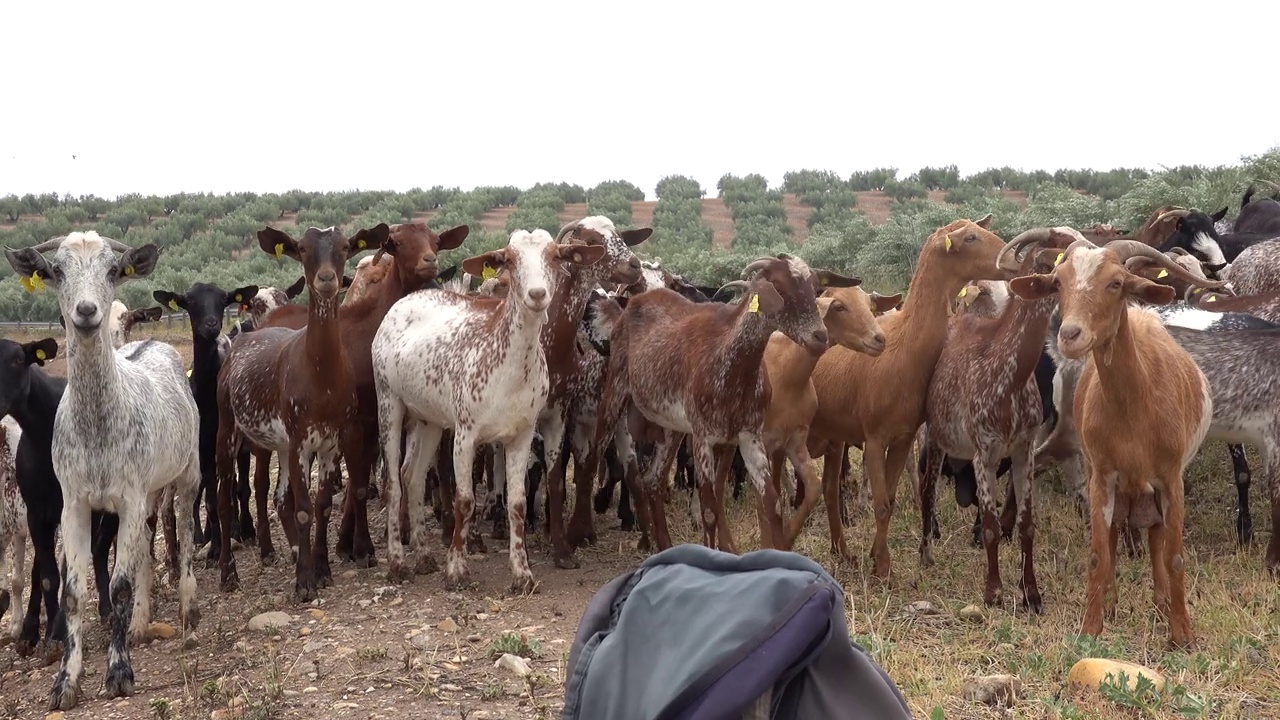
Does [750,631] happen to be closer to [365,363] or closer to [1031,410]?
[1031,410]

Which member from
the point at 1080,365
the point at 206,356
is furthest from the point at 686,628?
the point at 206,356

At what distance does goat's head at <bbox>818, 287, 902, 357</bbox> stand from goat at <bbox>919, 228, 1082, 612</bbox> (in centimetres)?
53

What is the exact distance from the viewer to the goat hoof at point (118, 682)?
6891mm

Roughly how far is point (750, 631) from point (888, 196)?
3742 cm

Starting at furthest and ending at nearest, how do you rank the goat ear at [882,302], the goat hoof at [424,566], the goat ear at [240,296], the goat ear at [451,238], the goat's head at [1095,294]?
the goat ear at [451,238] → the goat ear at [882,302] → the goat ear at [240,296] → the goat hoof at [424,566] → the goat's head at [1095,294]

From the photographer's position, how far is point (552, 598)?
27.5 ft

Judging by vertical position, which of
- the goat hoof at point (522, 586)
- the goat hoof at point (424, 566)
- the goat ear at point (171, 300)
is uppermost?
the goat ear at point (171, 300)

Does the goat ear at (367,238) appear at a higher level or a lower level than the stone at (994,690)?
higher

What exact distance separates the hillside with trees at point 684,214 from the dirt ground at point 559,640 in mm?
10947

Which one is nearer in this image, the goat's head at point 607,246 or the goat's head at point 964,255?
the goat's head at point 964,255

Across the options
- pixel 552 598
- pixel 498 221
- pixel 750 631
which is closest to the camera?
pixel 750 631

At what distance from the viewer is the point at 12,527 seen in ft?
28.9

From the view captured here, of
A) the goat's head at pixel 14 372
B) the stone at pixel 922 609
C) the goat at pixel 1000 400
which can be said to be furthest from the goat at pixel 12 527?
the goat at pixel 1000 400

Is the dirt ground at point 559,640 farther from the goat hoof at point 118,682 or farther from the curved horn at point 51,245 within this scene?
A: the curved horn at point 51,245
